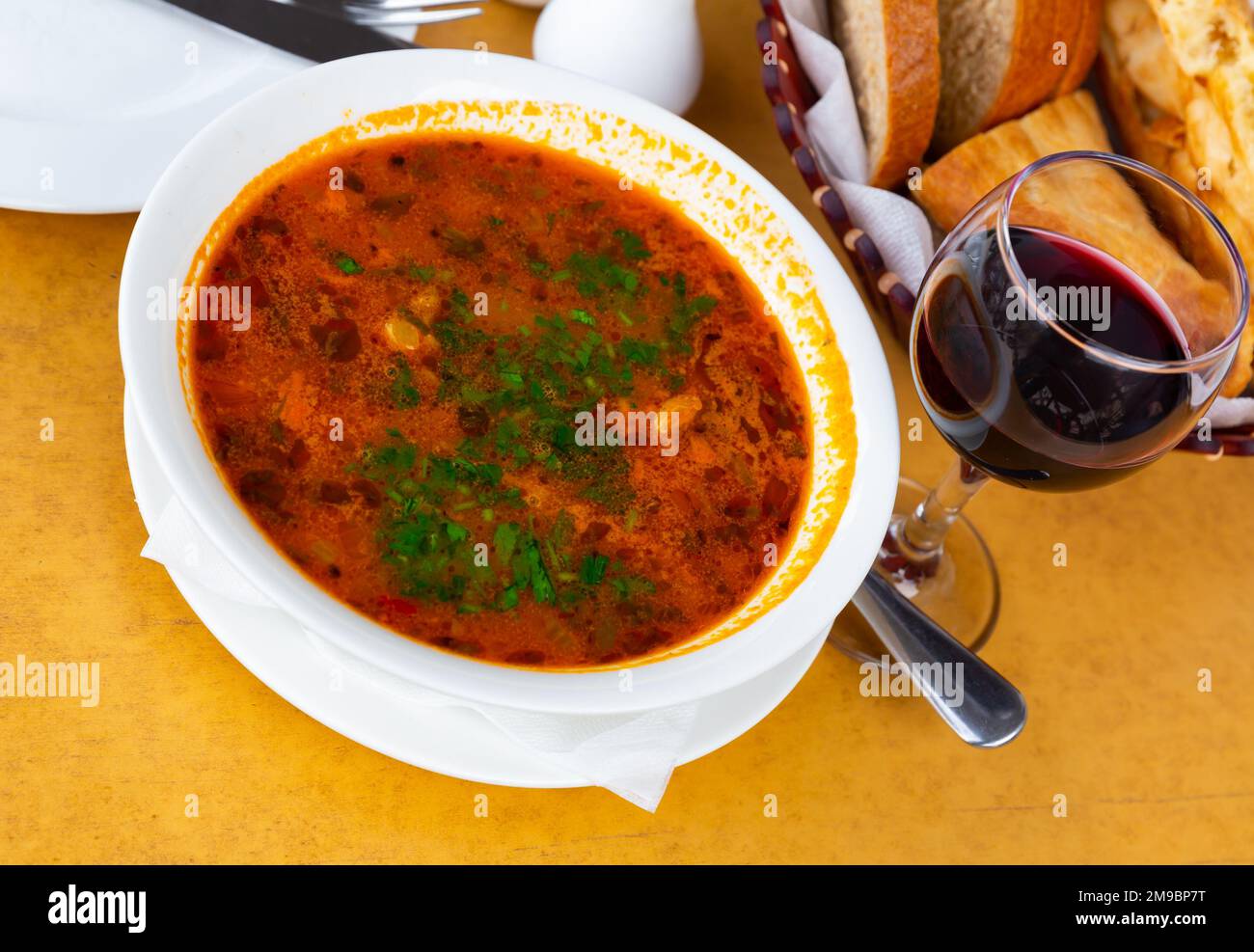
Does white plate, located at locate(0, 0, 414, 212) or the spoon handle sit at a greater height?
white plate, located at locate(0, 0, 414, 212)

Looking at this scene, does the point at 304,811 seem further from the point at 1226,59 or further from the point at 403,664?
the point at 1226,59

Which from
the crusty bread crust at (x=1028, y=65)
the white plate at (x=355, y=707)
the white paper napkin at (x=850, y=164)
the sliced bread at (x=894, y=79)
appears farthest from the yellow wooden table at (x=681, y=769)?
the crusty bread crust at (x=1028, y=65)

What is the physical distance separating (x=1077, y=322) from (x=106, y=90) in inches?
58.4

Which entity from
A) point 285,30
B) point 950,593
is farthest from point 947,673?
point 285,30

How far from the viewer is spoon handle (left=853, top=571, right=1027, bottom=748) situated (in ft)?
5.49

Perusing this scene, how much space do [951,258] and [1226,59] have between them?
2.59 feet

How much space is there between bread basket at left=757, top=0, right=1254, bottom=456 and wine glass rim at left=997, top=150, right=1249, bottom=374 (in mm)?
329

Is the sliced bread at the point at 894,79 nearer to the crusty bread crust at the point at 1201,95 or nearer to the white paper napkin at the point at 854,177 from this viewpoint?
the white paper napkin at the point at 854,177

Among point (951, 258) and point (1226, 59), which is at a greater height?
point (1226, 59)

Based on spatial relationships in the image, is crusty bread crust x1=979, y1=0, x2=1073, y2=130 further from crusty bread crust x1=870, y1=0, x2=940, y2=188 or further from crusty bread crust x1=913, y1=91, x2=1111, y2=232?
crusty bread crust x1=870, y1=0, x2=940, y2=188

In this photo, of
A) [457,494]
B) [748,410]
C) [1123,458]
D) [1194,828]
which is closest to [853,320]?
[748,410]

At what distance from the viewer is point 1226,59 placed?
5.98 ft

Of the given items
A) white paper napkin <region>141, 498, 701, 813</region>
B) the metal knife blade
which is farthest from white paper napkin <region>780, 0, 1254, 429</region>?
white paper napkin <region>141, 498, 701, 813</region>

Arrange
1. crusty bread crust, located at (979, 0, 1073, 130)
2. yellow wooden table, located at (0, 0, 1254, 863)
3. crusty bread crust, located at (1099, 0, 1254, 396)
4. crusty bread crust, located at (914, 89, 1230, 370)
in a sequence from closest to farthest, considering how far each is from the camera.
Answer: crusty bread crust, located at (914, 89, 1230, 370)
yellow wooden table, located at (0, 0, 1254, 863)
crusty bread crust, located at (1099, 0, 1254, 396)
crusty bread crust, located at (979, 0, 1073, 130)
